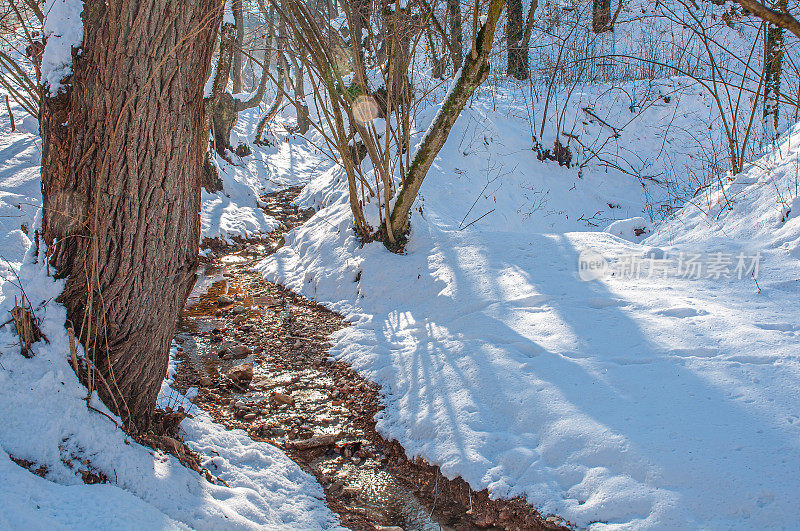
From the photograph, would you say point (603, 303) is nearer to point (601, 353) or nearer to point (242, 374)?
point (601, 353)

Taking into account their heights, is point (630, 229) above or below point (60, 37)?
below

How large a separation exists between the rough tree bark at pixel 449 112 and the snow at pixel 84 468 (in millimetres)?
3065

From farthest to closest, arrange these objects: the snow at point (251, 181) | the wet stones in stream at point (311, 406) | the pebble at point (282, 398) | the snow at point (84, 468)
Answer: the snow at point (251, 181), the pebble at point (282, 398), the wet stones in stream at point (311, 406), the snow at point (84, 468)

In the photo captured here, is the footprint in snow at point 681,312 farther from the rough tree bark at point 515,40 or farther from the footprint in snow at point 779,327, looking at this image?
the rough tree bark at point 515,40

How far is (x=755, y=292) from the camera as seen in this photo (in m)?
3.42

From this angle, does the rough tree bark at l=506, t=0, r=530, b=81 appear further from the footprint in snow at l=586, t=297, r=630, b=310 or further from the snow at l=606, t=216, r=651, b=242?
the footprint in snow at l=586, t=297, r=630, b=310

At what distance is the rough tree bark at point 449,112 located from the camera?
14.1 feet

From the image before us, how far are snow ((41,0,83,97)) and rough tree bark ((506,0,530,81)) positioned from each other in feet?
28.4

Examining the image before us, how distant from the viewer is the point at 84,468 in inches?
72.1

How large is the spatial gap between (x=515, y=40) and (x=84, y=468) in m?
10.6

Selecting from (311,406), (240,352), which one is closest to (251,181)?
(240,352)

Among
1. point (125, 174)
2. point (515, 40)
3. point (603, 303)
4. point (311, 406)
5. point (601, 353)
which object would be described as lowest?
point (311, 406)

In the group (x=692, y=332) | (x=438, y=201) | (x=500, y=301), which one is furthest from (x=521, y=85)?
(x=692, y=332)

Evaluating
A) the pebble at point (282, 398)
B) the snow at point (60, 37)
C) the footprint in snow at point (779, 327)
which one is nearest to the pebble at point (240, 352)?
the pebble at point (282, 398)
